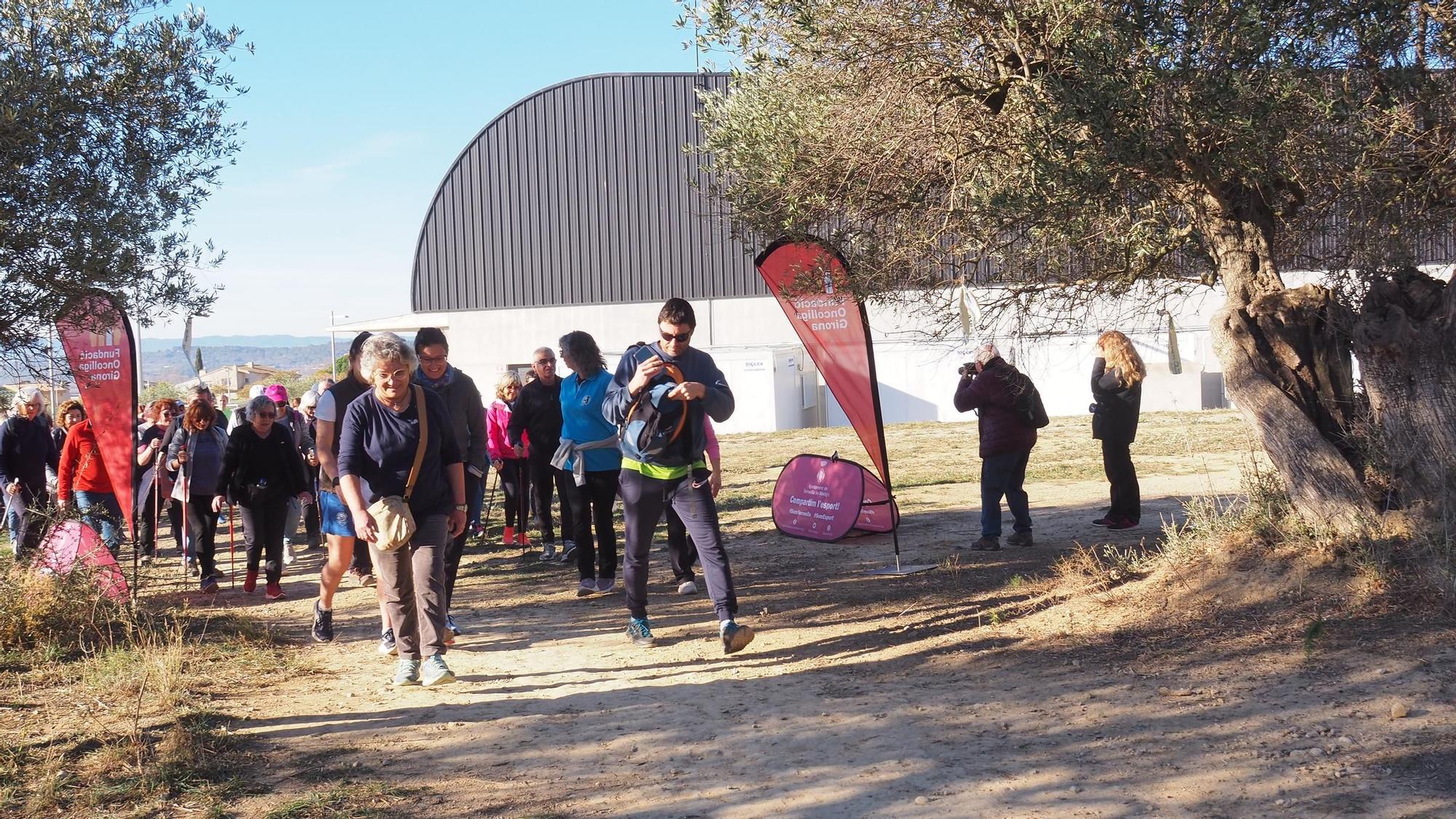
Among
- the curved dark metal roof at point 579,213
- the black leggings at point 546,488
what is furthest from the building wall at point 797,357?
the black leggings at point 546,488

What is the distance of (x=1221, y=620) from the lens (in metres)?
5.92

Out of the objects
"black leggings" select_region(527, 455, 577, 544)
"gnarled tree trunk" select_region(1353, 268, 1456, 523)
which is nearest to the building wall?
"black leggings" select_region(527, 455, 577, 544)

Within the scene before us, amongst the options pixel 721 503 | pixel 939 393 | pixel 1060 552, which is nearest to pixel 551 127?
pixel 939 393

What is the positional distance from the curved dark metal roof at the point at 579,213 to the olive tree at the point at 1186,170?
1025 inches

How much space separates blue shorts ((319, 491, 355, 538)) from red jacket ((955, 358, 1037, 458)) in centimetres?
482

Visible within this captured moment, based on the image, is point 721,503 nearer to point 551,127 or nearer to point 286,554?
point 286,554

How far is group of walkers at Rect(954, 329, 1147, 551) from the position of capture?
920 centimetres

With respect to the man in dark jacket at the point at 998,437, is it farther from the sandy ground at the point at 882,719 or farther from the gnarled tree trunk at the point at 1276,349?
the gnarled tree trunk at the point at 1276,349

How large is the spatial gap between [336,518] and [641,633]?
192 centimetres

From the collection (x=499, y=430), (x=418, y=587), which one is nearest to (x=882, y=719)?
(x=418, y=587)

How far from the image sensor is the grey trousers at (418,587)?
5844 millimetres

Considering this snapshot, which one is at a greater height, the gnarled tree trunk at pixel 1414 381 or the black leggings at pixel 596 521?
the gnarled tree trunk at pixel 1414 381

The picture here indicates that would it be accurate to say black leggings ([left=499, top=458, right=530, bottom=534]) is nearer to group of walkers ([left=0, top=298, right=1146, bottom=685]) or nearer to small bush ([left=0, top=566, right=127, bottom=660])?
group of walkers ([left=0, top=298, right=1146, bottom=685])

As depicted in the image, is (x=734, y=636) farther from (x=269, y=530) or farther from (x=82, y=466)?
(x=82, y=466)
